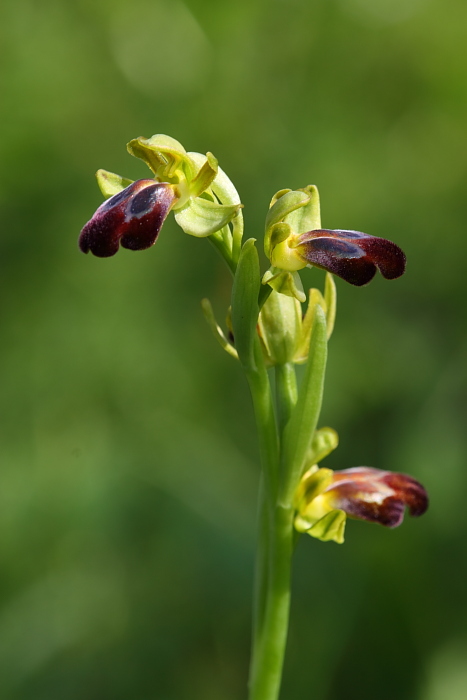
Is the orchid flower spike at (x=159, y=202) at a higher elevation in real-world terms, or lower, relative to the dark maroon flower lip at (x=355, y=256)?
higher

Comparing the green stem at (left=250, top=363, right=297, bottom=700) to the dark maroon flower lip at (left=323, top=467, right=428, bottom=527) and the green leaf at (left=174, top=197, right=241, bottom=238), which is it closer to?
the dark maroon flower lip at (left=323, top=467, right=428, bottom=527)

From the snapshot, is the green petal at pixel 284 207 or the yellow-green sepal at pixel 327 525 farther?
the yellow-green sepal at pixel 327 525

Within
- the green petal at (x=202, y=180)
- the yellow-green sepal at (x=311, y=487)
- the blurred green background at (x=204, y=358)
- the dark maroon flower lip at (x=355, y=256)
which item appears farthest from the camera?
the blurred green background at (x=204, y=358)

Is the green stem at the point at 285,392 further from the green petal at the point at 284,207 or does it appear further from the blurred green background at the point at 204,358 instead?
the blurred green background at the point at 204,358

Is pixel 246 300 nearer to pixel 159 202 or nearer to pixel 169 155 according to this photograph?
pixel 159 202

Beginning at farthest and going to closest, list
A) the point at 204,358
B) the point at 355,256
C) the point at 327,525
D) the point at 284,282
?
1. the point at 204,358
2. the point at 327,525
3. the point at 284,282
4. the point at 355,256

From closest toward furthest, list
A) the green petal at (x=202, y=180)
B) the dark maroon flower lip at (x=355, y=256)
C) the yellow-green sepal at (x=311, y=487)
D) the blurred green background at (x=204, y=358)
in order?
the dark maroon flower lip at (x=355, y=256) < the green petal at (x=202, y=180) < the yellow-green sepal at (x=311, y=487) < the blurred green background at (x=204, y=358)

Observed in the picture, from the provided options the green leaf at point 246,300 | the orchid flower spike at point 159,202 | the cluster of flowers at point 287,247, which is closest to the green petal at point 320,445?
the cluster of flowers at point 287,247

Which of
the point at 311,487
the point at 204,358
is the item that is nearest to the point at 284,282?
the point at 311,487
